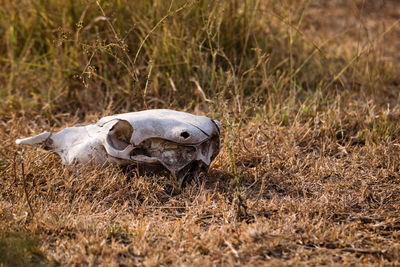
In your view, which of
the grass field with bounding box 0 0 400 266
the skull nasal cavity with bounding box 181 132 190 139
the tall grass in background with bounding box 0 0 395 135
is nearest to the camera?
the grass field with bounding box 0 0 400 266

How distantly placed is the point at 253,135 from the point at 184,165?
2.40ft

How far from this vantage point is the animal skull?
2457 mm

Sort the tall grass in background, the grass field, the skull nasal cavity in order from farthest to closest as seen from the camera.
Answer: the tall grass in background → the skull nasal cavity → the grass field

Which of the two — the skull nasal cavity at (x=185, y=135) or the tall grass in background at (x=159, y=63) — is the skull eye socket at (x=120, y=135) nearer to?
the skull nasal cavity at (x=185, y=135)

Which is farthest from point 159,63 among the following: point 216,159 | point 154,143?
point 154,143

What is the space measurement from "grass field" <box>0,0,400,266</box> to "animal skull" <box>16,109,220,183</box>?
9 cm

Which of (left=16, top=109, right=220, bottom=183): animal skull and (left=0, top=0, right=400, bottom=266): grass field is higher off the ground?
(left=16, top=109, right=220, bottom=183): animal skull

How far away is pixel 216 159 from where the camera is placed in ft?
9.21

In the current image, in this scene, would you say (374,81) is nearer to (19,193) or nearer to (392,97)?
(392,97)

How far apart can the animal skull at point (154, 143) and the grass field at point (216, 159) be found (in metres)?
0.09

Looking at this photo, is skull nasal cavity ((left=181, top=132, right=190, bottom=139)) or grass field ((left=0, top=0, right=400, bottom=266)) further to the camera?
skull nasal cavity ((left=181, top=132, right=190, bottom=139))

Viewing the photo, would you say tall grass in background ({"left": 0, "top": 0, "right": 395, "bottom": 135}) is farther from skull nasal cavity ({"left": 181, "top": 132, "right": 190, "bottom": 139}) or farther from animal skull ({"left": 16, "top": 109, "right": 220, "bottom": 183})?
skull nasal cavity ({"left": 181, "top": 132, "right": 190, "bottom": 139})

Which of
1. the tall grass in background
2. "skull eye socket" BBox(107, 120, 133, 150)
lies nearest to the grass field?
the tall grass in background

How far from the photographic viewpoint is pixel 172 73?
3.71 metres
